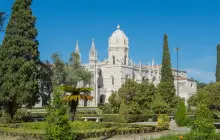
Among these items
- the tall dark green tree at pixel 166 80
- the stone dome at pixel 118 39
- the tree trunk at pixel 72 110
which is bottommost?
the tree trunk at pixel 72 110

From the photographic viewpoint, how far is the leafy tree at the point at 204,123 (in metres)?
Result: 17.1

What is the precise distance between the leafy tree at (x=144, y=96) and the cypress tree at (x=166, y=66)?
6.80 m

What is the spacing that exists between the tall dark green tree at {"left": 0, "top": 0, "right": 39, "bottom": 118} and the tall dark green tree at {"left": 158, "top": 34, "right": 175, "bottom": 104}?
2338 cm

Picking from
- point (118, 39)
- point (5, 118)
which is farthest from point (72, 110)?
point (118, 39)

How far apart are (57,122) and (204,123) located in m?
7.19

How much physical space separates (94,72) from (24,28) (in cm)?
5367

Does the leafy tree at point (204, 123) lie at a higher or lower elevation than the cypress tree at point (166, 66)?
lower

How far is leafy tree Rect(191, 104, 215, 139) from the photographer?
17128 mm

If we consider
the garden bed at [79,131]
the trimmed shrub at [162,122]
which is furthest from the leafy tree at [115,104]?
the garden bed at [79,131]

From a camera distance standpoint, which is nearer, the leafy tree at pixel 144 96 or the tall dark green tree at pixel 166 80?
the leafy tree at pixel 144 96

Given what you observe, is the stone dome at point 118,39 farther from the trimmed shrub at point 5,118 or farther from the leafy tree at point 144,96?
the trimmed shrub at point 5,118

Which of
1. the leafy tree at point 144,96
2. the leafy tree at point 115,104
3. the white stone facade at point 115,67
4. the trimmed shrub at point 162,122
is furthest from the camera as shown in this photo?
the white stone facade at point 115,67

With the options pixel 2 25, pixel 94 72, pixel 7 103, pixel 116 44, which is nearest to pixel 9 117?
pixel 7 103

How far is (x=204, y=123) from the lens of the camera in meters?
17.3
